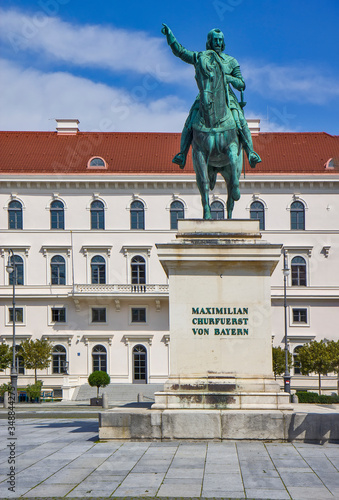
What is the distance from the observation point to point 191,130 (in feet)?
58.8

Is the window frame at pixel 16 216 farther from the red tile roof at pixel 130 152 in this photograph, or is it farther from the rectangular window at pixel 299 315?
the rectangular window at pixel 299 315

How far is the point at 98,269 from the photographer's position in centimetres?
6303

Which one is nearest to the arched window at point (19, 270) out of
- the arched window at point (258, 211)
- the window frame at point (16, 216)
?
the window frame at point (16, 216)

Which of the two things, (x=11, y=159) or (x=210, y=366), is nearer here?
(x=210, y=366)

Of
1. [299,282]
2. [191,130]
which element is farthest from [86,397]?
[191,130]

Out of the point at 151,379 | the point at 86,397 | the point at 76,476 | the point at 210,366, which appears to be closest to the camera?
the point at 76,476

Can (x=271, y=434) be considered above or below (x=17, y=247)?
below

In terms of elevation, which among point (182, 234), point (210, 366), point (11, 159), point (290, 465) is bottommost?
point (290, 465)

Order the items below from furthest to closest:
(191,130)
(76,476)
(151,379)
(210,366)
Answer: (151,379) < (191,130) < (210,366) < (76,476)

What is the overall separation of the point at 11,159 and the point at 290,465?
5421cm

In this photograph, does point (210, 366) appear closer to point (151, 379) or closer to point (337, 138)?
point (151, 379)

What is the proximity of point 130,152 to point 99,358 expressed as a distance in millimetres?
16882

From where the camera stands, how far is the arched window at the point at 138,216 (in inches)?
2517

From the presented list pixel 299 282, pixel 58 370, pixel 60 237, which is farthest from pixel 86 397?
pixel 299 282
